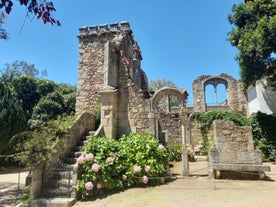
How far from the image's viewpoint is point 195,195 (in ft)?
16.0

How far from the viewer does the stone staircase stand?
494 centimetres

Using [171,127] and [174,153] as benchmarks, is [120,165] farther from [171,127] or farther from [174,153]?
[171,127]

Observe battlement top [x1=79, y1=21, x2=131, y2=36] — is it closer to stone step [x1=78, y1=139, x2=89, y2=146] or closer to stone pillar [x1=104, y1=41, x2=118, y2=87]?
stone pillar [x1=104, y1=41, x2=118, y2=87]

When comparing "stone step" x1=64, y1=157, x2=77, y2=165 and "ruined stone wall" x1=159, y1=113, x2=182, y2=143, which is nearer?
"stone step" x1=64, y1=157, x2=77, y2=165

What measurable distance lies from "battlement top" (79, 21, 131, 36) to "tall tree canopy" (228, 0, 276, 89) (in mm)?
7447

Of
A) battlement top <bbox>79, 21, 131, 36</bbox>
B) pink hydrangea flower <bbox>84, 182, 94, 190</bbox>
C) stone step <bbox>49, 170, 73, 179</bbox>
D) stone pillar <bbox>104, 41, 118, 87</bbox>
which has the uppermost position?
battlement top <bbox>79, 21, 131, 36</bbox>

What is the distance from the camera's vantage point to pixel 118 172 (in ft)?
18.7

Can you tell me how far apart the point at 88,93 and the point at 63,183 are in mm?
9514

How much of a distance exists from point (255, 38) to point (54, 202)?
1112 centimetres

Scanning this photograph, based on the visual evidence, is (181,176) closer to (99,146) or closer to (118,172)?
(118,172)

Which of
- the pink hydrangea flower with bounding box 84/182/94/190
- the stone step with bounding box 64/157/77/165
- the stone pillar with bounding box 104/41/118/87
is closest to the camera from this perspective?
the pink hydrangea flower with bounding box 84/182/94/190

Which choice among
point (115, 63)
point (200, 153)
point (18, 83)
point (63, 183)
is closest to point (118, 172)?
point (63, 183)

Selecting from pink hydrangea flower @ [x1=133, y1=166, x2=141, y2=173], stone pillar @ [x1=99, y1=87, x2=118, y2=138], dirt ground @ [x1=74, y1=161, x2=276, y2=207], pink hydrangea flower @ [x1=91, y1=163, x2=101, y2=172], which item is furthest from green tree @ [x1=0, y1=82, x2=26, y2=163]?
pink hydrangea flower @ [x1=133, y1=166, x2=141, y2=173]

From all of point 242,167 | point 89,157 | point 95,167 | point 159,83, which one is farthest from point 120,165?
point 159,83
